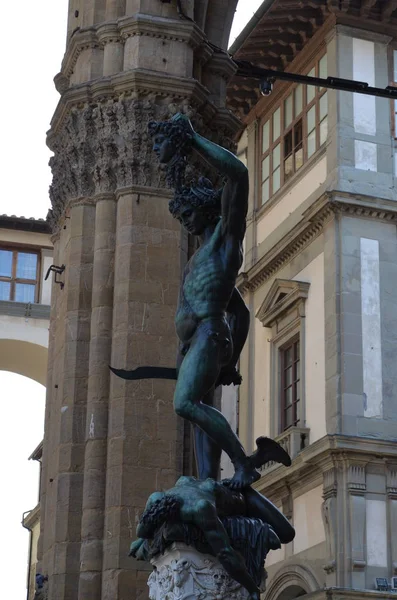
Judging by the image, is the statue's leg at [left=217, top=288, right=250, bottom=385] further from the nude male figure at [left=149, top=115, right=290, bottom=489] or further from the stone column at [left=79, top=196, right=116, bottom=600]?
the stone column at [left=79, top=196, right=116, bottom=600]

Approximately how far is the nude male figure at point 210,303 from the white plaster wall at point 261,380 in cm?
1922

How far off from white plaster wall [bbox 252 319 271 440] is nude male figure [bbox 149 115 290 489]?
1922 centimetres

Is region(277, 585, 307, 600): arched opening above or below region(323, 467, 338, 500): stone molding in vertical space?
below

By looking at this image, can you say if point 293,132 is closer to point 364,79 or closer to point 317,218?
point 364,79

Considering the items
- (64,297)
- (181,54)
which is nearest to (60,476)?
(64,297)

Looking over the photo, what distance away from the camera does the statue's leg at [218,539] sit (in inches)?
276

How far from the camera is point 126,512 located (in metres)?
13.1

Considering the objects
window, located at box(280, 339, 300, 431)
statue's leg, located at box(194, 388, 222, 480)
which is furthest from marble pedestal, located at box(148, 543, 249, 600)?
window, located at box(280, 339, 300, 431)

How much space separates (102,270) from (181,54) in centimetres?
245

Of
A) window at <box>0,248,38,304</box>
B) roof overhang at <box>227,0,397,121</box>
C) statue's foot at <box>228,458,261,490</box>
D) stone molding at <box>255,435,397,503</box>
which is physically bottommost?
statue's foot at <box>228,458,261,490</box>

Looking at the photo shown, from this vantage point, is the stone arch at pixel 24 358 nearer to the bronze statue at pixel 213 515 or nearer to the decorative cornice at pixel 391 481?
the decorative cornice at pixel 391 481

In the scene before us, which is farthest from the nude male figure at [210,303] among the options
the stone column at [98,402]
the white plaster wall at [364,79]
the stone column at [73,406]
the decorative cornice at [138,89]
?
the white plaster wall at [364,79]

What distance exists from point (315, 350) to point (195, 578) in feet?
59.9

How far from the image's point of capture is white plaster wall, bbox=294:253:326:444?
2450cm
